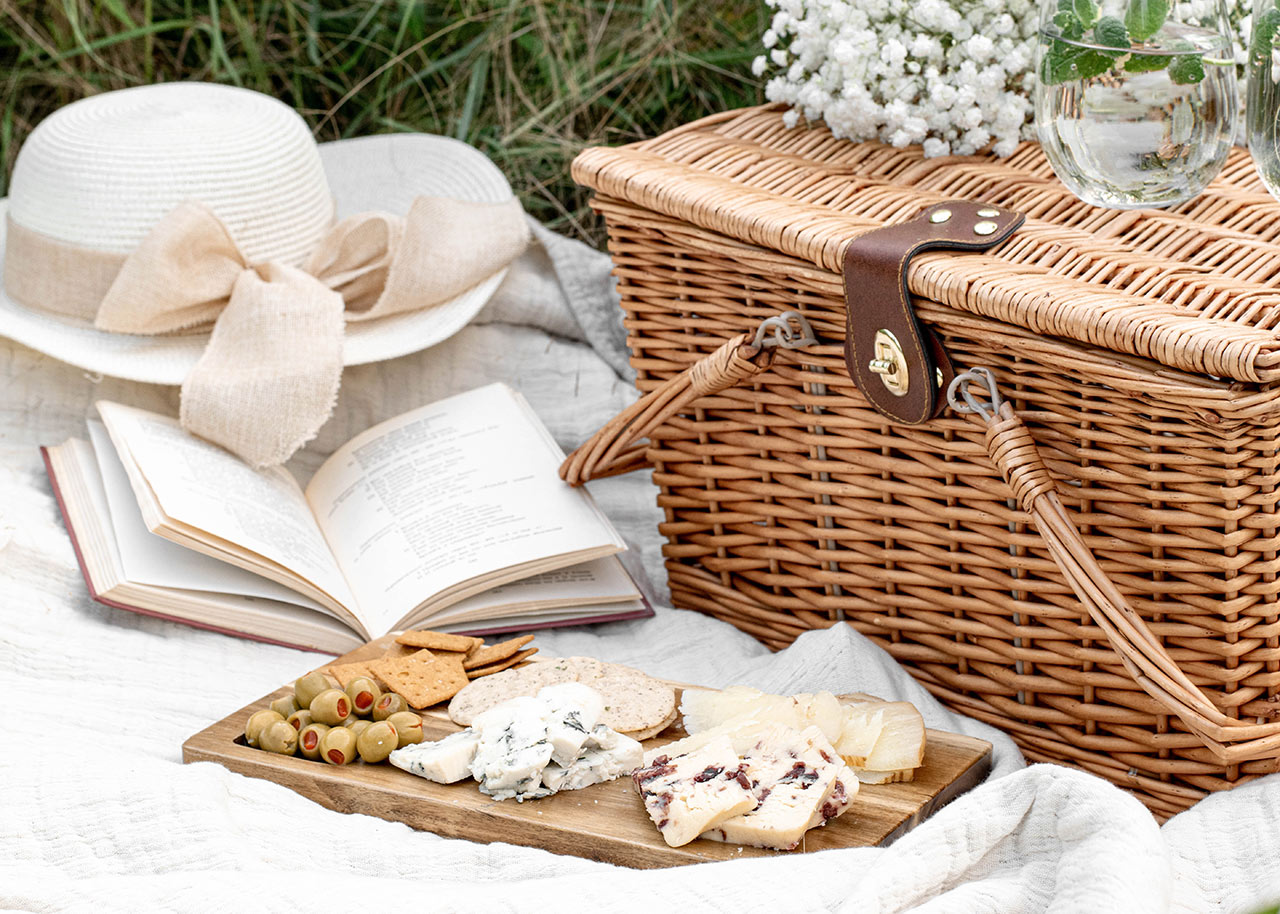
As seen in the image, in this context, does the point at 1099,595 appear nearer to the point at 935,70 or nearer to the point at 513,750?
the point at 513,750

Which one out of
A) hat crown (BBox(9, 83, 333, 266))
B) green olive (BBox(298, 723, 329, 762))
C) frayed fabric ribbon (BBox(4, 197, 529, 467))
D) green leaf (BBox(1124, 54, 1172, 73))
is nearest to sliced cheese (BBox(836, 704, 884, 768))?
green olive (BBox(298, 723, 329, 762))

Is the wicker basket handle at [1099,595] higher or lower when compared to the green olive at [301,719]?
higher

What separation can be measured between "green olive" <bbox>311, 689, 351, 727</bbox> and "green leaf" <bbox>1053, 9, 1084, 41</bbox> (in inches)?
25.0

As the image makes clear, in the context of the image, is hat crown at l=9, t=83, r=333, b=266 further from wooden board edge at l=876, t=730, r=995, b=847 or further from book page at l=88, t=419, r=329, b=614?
wooden board edge at l=876, t=730, r=995, b=847

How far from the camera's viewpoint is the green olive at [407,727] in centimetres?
88

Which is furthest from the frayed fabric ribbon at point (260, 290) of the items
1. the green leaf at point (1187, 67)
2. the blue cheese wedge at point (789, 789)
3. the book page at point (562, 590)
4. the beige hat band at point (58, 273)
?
the green leaf at point (1187, 67)

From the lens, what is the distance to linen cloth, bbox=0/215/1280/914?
68 centimetres

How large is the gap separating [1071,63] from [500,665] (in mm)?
562

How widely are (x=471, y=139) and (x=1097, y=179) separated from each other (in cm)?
91

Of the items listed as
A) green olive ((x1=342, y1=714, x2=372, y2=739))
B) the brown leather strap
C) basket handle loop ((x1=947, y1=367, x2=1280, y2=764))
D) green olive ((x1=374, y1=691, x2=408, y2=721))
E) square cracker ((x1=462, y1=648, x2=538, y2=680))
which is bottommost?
square cracker ((x1=462, y1=648, x2=538, y2=680))

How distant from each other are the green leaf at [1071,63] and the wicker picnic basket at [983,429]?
0.31 ft

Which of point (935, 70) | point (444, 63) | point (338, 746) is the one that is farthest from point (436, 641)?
point (444, 63)

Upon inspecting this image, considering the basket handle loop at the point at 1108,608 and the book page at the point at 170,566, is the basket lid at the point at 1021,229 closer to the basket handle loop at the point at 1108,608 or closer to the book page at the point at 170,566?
the basket handle loop at the point at 1108,608

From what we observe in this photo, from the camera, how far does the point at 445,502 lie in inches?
45.4
